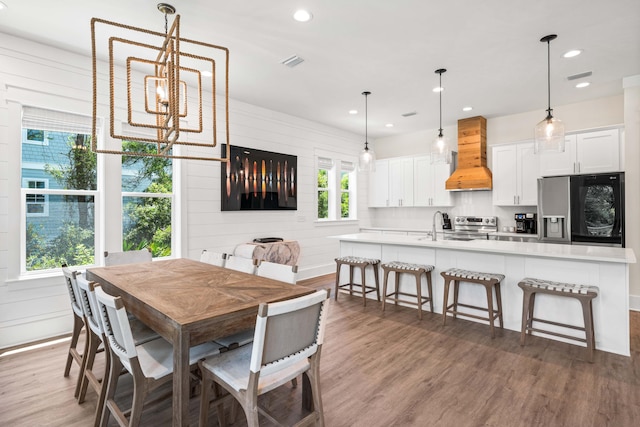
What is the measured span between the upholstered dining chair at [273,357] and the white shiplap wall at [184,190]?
266 centimetres

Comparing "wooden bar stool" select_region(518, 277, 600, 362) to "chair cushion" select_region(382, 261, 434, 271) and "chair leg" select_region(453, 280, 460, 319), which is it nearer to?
"chair leg" select_region(453, 280, 460, 319)

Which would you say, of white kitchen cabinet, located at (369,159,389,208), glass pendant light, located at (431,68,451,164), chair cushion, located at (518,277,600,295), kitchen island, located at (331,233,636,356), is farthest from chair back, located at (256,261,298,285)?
white kitchen cabinet, located at (369,159,389,208)

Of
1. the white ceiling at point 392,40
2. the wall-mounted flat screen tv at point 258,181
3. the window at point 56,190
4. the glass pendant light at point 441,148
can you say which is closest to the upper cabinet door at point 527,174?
the white ceiling at point 392,40

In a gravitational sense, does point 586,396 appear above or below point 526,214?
below

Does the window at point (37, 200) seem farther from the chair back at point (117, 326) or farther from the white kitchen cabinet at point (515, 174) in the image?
the white kitchen cabinet at point (515, 174)

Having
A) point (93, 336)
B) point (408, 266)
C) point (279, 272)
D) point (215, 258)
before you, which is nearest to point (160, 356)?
point (93, 336)

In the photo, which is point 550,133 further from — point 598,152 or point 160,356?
point 160,356

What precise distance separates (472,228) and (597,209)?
1877 millimetres

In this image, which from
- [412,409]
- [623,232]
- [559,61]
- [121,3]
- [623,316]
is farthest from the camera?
[623,232]

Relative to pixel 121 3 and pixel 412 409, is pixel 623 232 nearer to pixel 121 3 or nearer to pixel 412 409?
pixel 412 409

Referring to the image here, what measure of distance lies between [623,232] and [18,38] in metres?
7.10

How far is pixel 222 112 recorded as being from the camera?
4.69 m

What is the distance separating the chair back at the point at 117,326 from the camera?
155 centimetres

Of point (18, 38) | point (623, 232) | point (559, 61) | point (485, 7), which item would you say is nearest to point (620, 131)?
point (623, 232)
